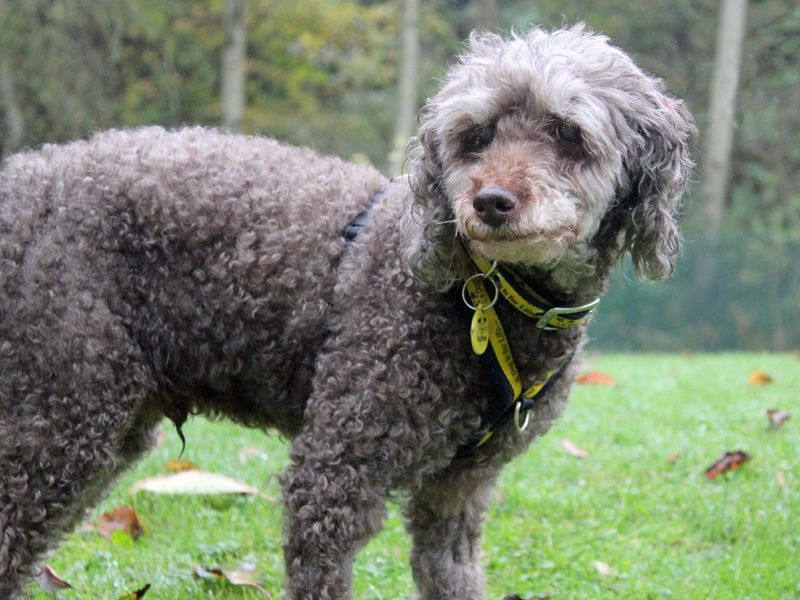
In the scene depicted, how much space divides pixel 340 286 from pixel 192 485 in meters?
2.03

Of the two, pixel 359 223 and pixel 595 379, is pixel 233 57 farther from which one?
pixel 359 223

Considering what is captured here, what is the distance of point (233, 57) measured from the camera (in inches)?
714

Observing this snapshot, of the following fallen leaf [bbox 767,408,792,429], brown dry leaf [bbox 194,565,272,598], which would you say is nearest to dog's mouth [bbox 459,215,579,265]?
brown dry leaf [bbox 194,565,272,598]

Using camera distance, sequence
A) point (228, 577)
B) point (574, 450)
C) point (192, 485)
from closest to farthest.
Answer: point (228, 577) < point (192, 485) < point (574, 450)

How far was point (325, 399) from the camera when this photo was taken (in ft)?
10.7

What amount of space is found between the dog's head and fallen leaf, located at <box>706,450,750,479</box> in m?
2.43

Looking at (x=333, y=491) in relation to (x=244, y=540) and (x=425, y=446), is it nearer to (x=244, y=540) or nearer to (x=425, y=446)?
(x=425, y=446)

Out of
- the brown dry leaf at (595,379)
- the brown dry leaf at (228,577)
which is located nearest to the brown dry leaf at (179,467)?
the brown dry leaf at (228,577)

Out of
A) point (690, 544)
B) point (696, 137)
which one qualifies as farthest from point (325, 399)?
point (690, 544)

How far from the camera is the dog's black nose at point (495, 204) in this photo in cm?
288

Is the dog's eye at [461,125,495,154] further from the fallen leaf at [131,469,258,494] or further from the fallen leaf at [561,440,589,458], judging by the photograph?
the fallen leaf at [561,440,589,458]

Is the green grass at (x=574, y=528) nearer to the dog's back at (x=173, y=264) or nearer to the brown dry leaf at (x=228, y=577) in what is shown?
the brown dry leaf at (x=228, y=577)

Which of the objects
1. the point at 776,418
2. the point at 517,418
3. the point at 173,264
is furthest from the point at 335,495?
the point at 776,418

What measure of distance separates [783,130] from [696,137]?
58.8 feet
